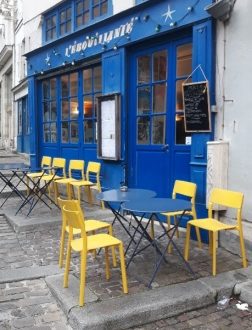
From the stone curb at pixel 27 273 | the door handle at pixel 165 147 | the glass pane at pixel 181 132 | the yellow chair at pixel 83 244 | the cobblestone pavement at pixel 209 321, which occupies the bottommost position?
the cobblestone pavement at pixel 209 321

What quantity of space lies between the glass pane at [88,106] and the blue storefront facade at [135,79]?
0.07 feet

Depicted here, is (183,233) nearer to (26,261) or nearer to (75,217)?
(26,261)

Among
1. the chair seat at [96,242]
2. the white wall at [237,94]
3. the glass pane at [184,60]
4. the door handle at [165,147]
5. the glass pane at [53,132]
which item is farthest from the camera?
the glass pane at [53,132]

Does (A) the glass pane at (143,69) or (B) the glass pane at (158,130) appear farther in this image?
(A) the glass pane at (143,69)

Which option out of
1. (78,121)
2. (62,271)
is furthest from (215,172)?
(78,121)

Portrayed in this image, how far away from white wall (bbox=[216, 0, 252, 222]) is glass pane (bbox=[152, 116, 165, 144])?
1.29m

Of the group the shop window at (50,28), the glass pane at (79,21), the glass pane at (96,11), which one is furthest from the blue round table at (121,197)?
the shop window at (50,28)

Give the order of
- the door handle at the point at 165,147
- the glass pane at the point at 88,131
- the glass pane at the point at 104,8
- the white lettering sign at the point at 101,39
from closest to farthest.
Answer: the door handle at the point at 165,147 → the white lettering sign at the point at 101,39 → the glass pane at the point at 104,8 → the glass pane at the point at 88,131

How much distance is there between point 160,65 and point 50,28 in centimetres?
431

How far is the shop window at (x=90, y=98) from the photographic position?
27.2ft

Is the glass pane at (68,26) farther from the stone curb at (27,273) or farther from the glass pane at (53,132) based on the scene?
the stone curb at (27,273)

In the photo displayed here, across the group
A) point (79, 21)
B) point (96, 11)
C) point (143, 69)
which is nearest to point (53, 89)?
point (79, 21)

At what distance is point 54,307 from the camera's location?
3.86 m

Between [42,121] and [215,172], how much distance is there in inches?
244
